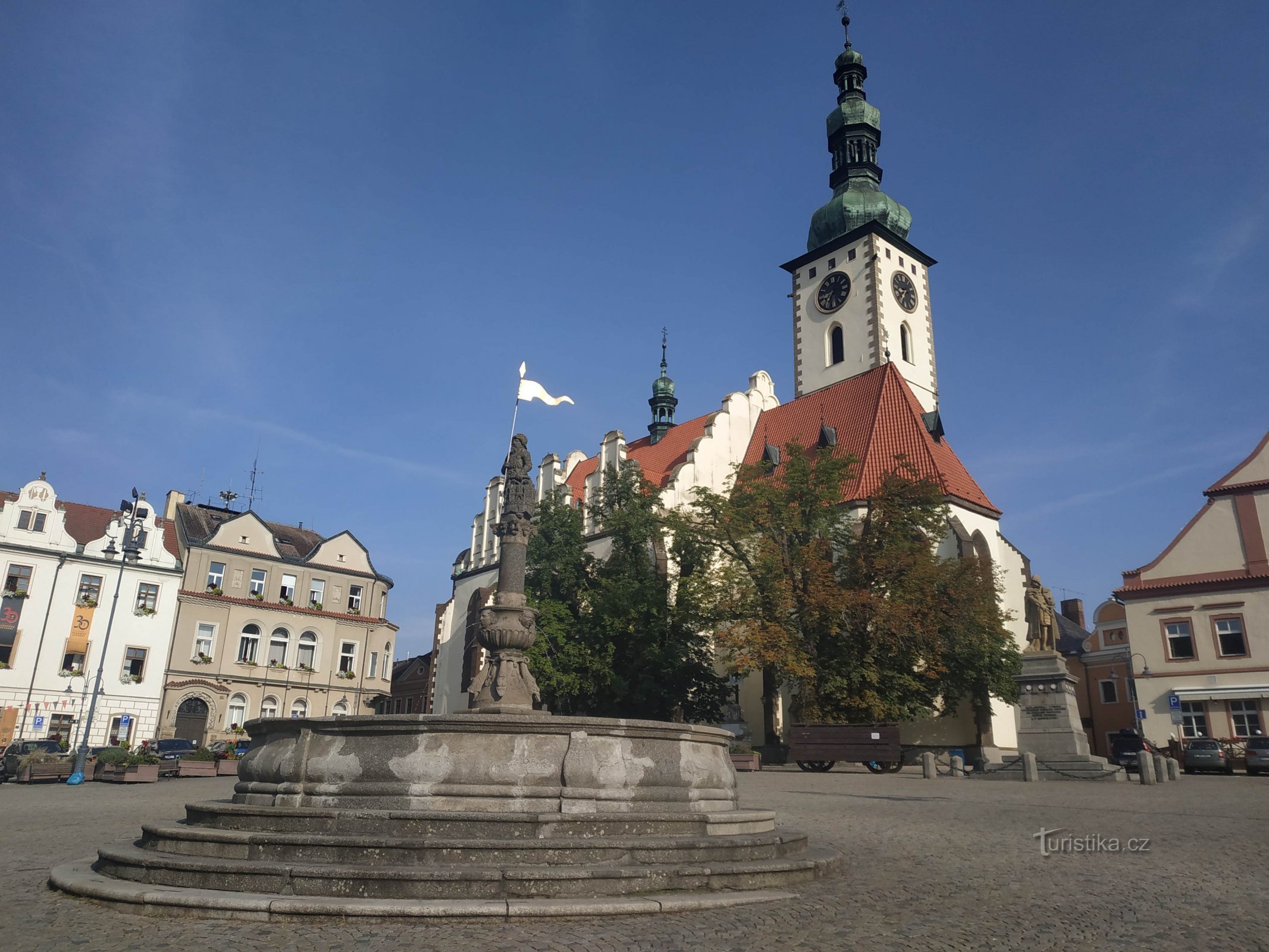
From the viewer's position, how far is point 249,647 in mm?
41844

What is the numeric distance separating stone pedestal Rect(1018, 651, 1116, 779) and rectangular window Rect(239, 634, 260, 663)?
3273 cm

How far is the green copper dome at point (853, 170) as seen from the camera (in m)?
47.0

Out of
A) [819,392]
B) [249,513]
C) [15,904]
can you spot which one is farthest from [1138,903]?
[249,513]

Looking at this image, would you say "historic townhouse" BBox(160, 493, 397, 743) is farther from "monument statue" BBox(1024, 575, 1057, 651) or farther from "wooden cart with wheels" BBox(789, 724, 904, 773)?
"monument statue" BBox(1024, 575, 1057, 651)

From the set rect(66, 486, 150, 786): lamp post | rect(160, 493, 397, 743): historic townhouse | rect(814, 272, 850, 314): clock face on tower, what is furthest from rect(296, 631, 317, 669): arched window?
rect(814, 272, 850, 314): clock face on tower

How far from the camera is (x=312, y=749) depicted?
8.39 m

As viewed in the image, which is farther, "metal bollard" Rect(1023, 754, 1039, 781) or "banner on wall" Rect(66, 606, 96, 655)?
"banner on wall" Rect(66, 606, 96, 655)

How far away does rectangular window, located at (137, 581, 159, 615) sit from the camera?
38.9 metres

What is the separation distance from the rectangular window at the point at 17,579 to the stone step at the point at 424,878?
1395 inches

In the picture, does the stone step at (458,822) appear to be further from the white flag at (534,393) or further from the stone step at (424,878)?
the white flag at (534,393)

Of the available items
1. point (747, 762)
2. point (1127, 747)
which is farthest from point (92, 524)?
point (1127, 747)

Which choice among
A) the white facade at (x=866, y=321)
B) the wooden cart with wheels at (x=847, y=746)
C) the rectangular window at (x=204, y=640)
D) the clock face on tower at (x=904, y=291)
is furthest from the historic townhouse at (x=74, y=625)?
the clock face on tower at (x=904, y=291)

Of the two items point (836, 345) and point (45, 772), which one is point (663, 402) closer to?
point (836, 345)

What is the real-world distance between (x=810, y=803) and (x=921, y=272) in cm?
3870
